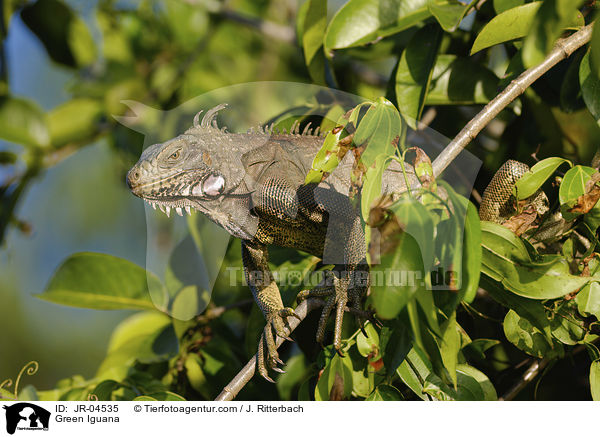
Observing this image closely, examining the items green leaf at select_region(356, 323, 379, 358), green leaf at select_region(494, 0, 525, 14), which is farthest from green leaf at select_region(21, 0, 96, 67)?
green leaf at select_region(356, 323, 379, 358)

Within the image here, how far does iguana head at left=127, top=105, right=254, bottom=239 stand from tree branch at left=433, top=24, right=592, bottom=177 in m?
0.57

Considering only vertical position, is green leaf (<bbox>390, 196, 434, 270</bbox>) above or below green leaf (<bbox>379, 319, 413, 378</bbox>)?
above

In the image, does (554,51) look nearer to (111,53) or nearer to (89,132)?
(89,132)

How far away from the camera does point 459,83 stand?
1.56 m

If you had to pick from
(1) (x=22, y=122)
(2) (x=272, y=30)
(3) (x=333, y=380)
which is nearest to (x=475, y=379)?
(3) (x=333, y=380)

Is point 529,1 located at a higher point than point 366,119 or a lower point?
higher

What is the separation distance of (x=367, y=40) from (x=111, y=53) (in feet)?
5.88

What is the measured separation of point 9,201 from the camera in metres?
2.12

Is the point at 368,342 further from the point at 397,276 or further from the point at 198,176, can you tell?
the point at 198,176

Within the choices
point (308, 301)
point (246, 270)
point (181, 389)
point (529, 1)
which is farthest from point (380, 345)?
point (529, 1)

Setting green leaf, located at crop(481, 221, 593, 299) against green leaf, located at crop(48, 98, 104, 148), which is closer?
green leaf, located at crop(481, 221, 593, 299)

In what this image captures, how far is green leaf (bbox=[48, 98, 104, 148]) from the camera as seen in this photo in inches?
91.0

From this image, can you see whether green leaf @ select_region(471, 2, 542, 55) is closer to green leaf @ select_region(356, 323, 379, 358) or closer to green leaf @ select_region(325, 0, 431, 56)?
green leaf @ select_region(325, 0, 431, 56)
